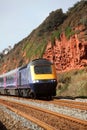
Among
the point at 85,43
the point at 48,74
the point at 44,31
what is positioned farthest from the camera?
the point at 44,31

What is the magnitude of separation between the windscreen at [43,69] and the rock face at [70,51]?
13860 millimetres

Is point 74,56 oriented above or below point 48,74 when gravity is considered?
above

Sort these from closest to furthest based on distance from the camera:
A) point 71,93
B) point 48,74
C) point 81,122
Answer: point 81,122 < point 48,74 < point 71,93

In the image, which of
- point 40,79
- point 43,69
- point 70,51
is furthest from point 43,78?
point 70,51

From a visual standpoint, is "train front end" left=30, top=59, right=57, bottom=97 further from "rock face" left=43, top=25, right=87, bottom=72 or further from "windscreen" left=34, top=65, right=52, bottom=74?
"rock face" left=43, top=25, right=87, bottom=72

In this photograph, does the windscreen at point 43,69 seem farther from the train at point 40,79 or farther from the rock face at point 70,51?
the rock face at point 70,51

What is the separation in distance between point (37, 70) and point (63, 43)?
20.8 metres

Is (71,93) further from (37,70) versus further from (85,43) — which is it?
(85,43)

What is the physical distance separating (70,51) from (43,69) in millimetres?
18003

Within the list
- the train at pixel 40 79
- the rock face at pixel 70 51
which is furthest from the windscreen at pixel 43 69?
the rock face at pixel 70 51

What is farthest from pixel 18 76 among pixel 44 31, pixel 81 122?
pixel 44 31

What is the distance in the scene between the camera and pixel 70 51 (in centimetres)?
4497

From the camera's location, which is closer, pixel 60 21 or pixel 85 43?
pixel 85 43

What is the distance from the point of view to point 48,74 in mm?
27109
